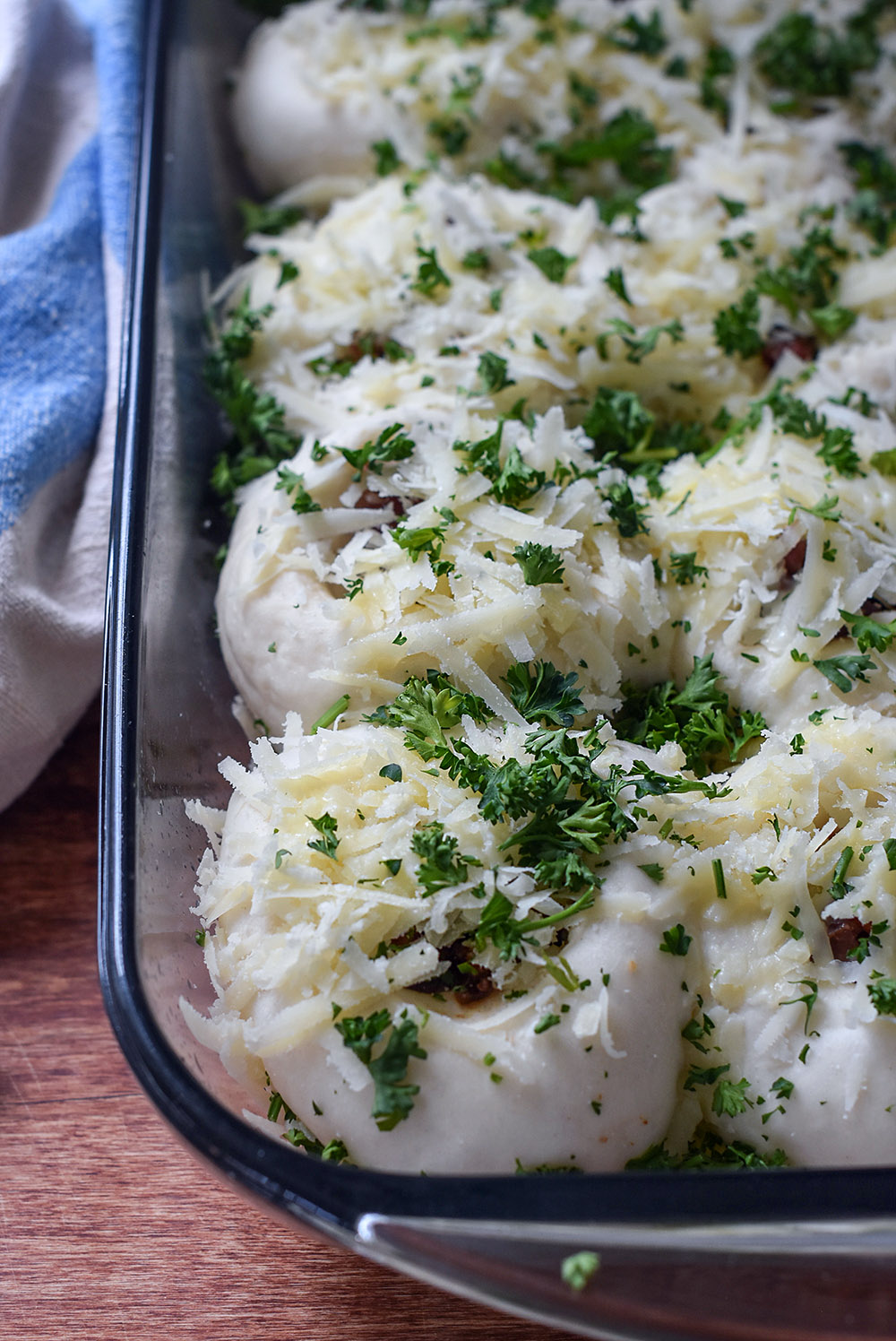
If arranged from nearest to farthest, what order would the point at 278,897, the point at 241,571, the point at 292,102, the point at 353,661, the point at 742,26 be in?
the point at 278,897 → the point at 353,661 → the point at 241,571 → the point at 292,102 → the point at 742,26

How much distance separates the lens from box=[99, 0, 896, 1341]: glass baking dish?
0.94 meters

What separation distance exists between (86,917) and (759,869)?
941 mm

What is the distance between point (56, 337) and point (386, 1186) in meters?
1.43

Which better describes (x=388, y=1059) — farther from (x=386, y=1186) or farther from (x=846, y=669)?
(x=846, y=669)

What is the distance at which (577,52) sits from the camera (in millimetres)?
2199

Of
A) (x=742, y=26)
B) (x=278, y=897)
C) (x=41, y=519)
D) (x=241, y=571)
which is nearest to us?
(x=278, y=897)

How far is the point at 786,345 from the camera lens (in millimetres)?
1870

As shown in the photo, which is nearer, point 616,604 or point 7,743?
point 616,604

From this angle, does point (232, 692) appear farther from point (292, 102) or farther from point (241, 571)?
point (292, 102)

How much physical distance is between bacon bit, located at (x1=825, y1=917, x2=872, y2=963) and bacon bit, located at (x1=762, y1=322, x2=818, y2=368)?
99 cm

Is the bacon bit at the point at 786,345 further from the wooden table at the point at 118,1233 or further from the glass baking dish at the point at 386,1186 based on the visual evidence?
the wooden table at the point at 118,1233

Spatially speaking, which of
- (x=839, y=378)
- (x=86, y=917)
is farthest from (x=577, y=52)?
(x=86, y=917)

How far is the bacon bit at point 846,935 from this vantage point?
1.22 meters

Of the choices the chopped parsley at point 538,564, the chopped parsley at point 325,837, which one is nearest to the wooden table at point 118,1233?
the chopped parsley at point 325,837
